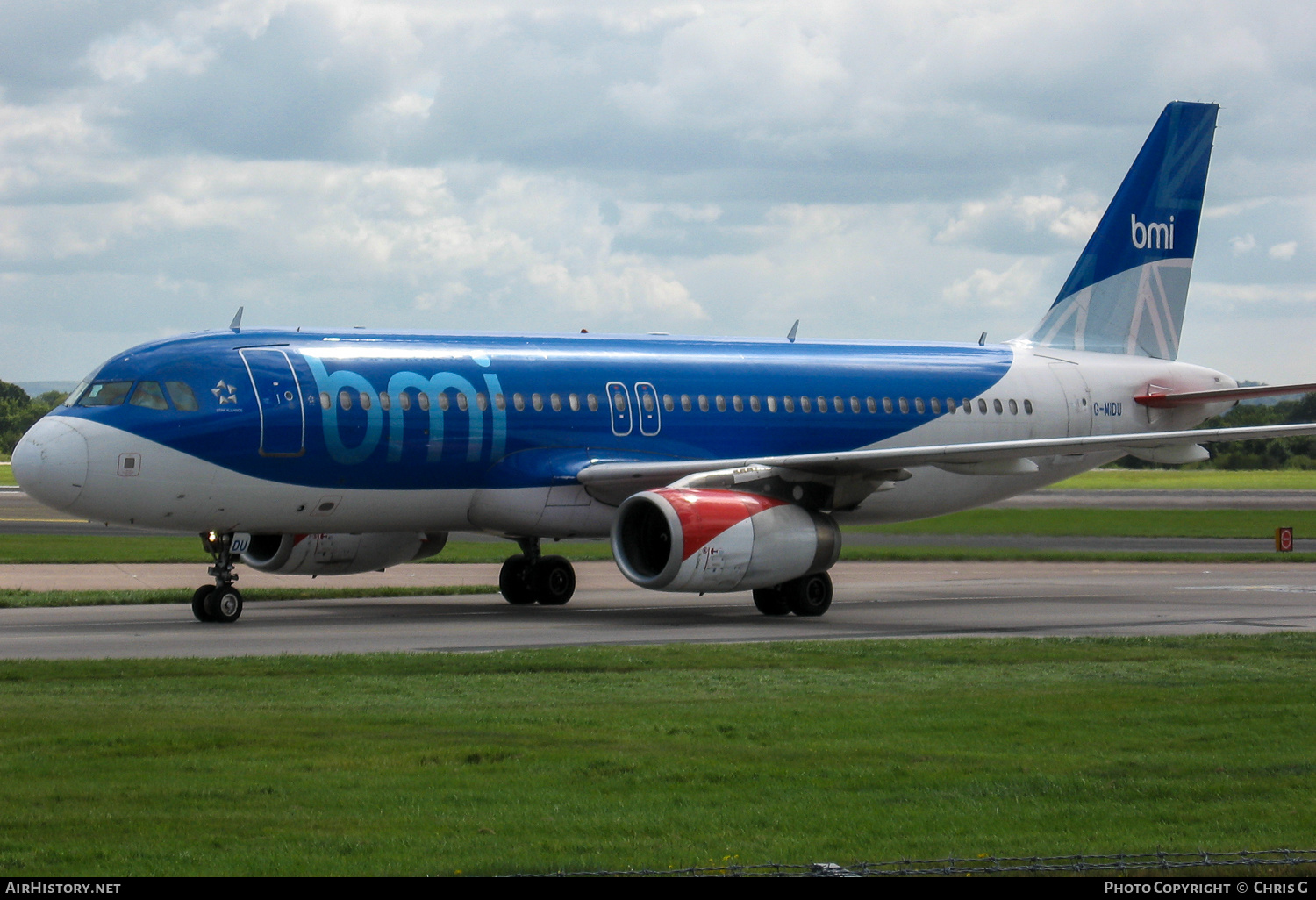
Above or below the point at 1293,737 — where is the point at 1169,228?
above

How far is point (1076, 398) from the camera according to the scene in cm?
3116

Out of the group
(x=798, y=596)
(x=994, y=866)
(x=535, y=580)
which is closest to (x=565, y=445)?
(x=535, y=580)

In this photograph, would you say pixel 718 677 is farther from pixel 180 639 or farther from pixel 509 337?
pixel 509 337

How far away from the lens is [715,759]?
11430mm

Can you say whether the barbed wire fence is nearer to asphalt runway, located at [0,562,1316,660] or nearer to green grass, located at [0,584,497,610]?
asphalt runway, located at [0,562,1316,660]

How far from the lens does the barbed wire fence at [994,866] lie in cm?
797

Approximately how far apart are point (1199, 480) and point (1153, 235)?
2150 inches

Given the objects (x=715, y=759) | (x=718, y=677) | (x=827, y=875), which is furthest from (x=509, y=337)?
(x=827, y=875)

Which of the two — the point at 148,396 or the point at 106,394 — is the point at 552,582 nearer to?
the point at 148,396

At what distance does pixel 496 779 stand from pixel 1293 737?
19.8 feet

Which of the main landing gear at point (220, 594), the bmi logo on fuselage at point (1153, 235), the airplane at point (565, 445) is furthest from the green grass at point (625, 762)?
the bmi logo on fuselage at point (1153, 235)

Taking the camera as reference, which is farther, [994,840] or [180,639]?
[180,639]

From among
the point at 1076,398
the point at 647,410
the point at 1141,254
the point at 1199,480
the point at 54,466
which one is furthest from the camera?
the point at 1199,480

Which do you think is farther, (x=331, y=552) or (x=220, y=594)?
(x=331, y=552)
